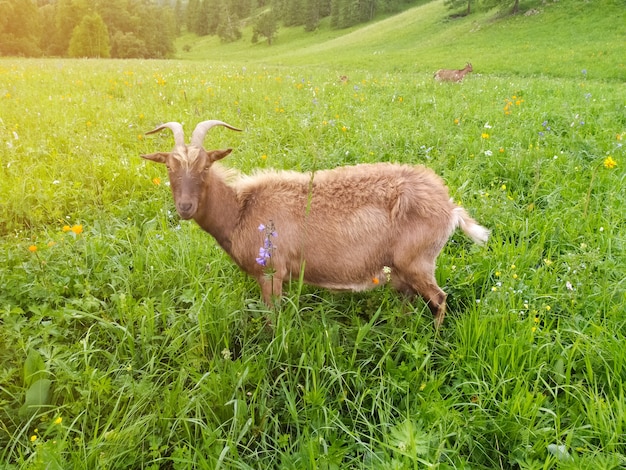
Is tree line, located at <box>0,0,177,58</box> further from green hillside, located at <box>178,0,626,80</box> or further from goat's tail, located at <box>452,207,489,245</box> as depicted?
goat's tail, located at <box>452,207,489,245</box>

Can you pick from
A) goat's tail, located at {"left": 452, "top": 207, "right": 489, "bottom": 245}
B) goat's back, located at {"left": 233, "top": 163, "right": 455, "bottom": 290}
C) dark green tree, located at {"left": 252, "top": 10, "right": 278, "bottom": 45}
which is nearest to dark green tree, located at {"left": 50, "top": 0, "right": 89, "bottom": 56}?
dark green tree, located at {"left": 252, "top": 10, "right": 278, "bottom": 45}

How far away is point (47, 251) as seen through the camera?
3.74m

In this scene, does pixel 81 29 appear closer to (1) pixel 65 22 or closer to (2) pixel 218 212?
(1) pixel 65 22

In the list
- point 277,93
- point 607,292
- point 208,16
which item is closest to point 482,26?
point 277,93

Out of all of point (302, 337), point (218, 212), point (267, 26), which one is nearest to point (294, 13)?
point (267, 26)

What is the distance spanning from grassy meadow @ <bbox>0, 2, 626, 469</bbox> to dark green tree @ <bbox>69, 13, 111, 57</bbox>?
56558 mm

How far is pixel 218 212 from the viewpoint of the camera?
3689 millimetres

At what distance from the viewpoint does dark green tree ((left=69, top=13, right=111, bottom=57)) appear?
51344 millimetres

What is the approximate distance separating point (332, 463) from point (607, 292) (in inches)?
106

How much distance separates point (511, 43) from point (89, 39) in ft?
168

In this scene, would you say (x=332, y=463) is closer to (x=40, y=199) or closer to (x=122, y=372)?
(x=122, y=372)

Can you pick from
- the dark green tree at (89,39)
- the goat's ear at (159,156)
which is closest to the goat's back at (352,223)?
the goat's ear at (159,156)

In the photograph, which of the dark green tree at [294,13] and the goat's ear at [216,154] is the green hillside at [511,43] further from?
the dark green tree at [294,13]

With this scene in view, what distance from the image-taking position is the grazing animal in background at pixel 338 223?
3.45 metres
